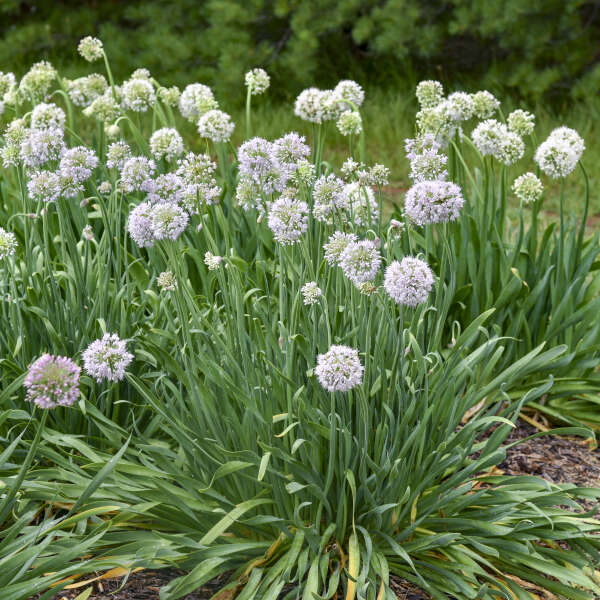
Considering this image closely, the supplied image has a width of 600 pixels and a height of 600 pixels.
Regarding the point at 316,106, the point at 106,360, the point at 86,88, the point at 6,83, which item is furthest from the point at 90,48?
the point at 106,360

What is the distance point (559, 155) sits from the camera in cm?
339

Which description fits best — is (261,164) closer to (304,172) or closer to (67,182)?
(304,172)

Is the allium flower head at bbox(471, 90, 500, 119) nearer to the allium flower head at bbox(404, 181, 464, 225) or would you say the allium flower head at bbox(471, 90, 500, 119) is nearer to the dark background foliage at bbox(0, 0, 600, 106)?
the allium flower head at bbox(404, 181, 464, 225)

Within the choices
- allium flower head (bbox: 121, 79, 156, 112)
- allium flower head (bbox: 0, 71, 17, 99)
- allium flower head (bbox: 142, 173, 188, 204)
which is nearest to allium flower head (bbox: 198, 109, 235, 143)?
allium flower head (bbox: 121, 79, 156, 112)

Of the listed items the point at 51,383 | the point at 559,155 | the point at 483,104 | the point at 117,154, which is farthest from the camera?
the point at 483,104

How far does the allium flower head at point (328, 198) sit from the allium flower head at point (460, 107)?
1030mm

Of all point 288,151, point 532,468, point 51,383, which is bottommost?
point 532,468

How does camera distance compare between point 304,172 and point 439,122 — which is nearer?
point 304,172

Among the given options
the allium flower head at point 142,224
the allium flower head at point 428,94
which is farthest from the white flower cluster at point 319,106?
the allium flower head at point 142,224

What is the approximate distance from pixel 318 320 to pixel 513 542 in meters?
1.02

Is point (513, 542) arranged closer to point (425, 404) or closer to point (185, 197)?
point (425, 404)

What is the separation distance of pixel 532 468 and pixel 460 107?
1.61 meters

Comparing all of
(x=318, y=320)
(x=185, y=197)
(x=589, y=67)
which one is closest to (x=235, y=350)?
(x=318, y=320)

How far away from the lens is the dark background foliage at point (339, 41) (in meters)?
7.67
